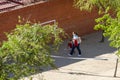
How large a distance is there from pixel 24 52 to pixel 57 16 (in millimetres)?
14650

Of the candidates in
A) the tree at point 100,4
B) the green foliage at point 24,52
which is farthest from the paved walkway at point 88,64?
the green foliage at point 24,52

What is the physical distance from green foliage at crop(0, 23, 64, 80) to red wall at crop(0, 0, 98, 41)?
11.5 meters

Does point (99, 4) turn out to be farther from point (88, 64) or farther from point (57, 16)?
point (88, 64)

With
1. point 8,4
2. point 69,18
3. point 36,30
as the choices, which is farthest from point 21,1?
point 36,30

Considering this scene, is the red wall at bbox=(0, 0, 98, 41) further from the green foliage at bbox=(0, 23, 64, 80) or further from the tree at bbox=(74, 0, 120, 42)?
the green foliage at bbox=(0, 23, 64, 80)

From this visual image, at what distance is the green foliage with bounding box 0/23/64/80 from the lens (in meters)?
11.5

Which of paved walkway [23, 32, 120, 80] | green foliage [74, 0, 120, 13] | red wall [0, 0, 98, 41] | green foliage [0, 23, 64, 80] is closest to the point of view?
green foliage [0, 23, 64, 80]

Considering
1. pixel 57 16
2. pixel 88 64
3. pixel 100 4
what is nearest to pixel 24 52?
pixel 88 64

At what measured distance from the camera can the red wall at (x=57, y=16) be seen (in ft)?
78.3

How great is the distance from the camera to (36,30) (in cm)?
1178

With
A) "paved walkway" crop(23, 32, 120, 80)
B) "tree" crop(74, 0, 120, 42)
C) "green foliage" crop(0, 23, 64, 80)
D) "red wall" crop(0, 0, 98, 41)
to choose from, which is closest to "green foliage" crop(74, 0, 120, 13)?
"tree" crop(74, 0, 120, 42)

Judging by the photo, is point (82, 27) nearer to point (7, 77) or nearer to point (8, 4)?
point (8, 4)

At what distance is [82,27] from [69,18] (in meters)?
1.22

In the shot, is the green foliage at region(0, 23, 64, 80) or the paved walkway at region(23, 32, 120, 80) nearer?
the green foliage at region(0, 23, 64, 80)
